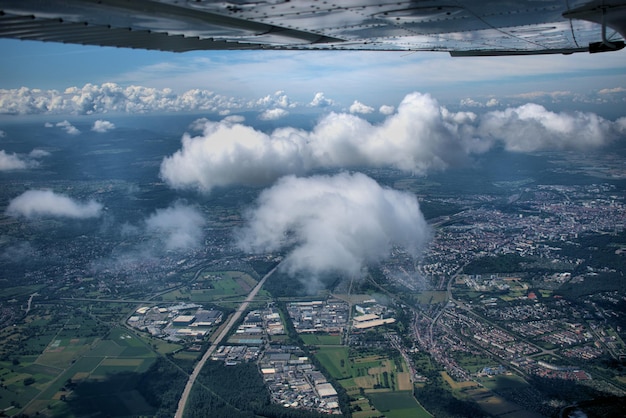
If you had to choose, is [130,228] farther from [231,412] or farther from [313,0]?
[313,0]

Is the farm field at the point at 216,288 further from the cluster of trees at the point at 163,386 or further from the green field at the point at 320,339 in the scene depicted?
the cluster of trees at the point at 163,386

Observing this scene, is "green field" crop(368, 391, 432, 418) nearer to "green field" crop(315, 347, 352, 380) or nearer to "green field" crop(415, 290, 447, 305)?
"green field" crop(315, 347, 352, 380)

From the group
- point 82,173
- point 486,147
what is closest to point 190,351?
point 82,173

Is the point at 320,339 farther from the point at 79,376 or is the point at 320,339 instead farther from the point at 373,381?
the point at 79,376

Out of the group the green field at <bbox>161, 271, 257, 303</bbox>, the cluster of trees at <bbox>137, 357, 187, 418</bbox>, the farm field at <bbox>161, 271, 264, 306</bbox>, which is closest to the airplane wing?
the cluster of trees at <bbox>137, 357, 187, 418</bbox>

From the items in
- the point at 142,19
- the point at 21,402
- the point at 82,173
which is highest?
the point at 142,19

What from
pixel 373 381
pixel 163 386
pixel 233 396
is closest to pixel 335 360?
pixel 373 381
